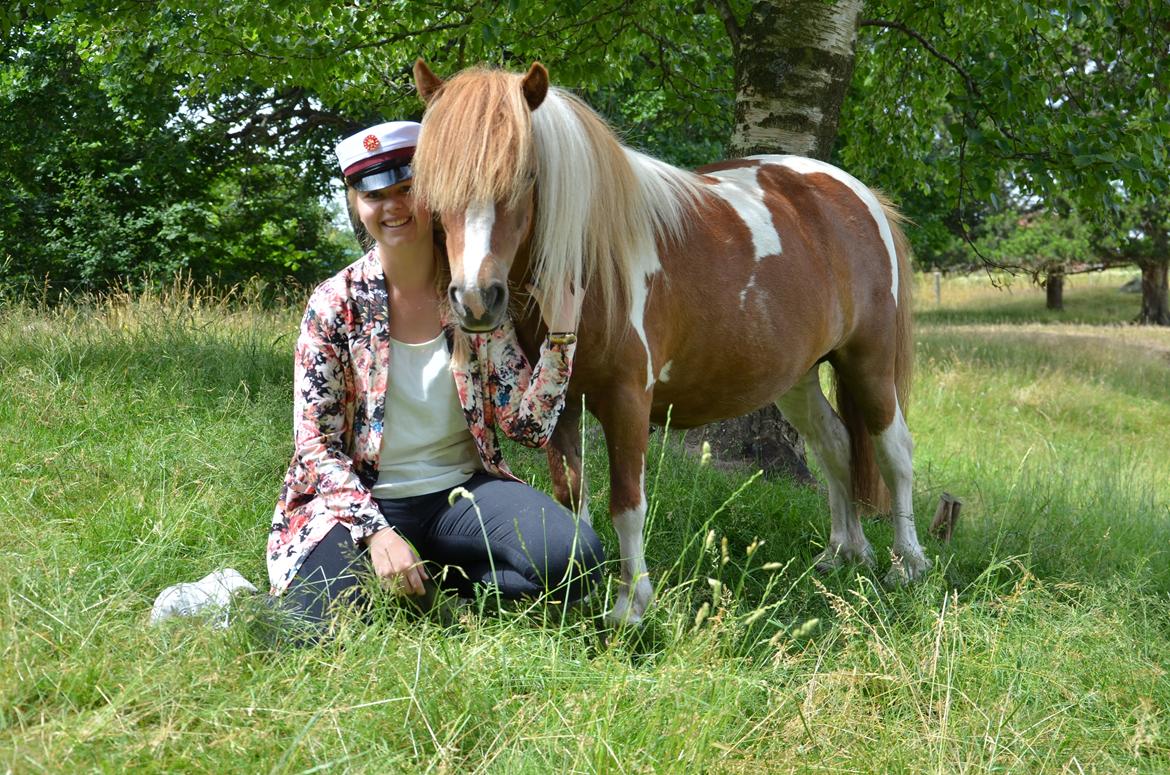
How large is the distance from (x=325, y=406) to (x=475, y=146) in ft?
2.93

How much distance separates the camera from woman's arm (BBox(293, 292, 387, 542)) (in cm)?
280

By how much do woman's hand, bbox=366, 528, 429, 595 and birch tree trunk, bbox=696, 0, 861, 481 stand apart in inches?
123

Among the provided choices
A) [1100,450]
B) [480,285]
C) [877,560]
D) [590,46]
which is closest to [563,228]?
[480,285]

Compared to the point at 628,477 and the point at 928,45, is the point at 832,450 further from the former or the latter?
the point at 928,45

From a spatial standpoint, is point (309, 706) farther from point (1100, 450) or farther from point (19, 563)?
point (1100, 450)

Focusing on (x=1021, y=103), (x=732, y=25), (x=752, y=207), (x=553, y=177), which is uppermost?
(x=732, y=25)

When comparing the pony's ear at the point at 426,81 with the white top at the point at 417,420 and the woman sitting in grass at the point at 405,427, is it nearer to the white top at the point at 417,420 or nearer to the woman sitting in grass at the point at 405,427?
the woman sitting in grass at the point at 405,427

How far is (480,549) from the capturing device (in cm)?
289

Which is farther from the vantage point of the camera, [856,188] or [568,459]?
[856,188]

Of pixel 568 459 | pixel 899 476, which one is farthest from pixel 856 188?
pixel 568 459

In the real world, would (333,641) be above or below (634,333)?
below

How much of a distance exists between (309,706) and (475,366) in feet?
3.63

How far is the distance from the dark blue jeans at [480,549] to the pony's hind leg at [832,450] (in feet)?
5.82

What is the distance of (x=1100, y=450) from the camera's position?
25.6ft
